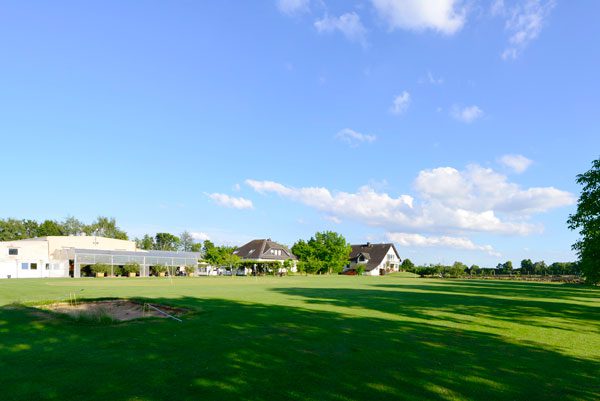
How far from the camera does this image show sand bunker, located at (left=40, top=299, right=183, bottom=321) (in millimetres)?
13445

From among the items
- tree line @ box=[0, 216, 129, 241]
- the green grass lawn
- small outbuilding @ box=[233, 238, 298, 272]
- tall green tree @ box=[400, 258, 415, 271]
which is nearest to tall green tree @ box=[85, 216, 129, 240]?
tree line @ box=[0, 216, 129, 241]

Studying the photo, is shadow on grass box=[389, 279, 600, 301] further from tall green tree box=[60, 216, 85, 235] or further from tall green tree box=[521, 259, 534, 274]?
tall green tree box=[60, 216, 85, 235]

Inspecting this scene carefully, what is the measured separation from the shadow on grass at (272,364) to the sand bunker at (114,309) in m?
1.64

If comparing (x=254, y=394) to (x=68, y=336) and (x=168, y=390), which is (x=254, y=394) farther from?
(x=68, y=336)

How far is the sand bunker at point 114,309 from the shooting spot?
13445 mm

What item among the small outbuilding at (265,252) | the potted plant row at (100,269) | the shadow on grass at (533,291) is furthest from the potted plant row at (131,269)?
the shadow on grass at (533,291)

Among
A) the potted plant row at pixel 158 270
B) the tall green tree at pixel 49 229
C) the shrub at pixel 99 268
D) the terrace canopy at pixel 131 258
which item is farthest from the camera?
the tall green tree at pixel 49 229

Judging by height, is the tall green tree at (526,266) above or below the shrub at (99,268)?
below

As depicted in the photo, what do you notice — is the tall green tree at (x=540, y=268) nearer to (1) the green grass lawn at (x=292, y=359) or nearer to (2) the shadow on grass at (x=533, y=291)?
(2) the shadow on grass at (x=533, y=291)

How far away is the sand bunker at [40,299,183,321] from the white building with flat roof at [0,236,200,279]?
4740 cm

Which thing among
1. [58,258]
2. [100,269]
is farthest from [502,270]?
[58,258]

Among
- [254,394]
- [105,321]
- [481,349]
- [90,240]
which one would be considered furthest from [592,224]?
[90,240]

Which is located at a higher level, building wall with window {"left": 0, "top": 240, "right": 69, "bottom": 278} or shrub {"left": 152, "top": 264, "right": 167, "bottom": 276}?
building wall with window {"left": 0, "top": 240, "right": 69, "bottom": 278}

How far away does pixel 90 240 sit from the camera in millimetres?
72875
